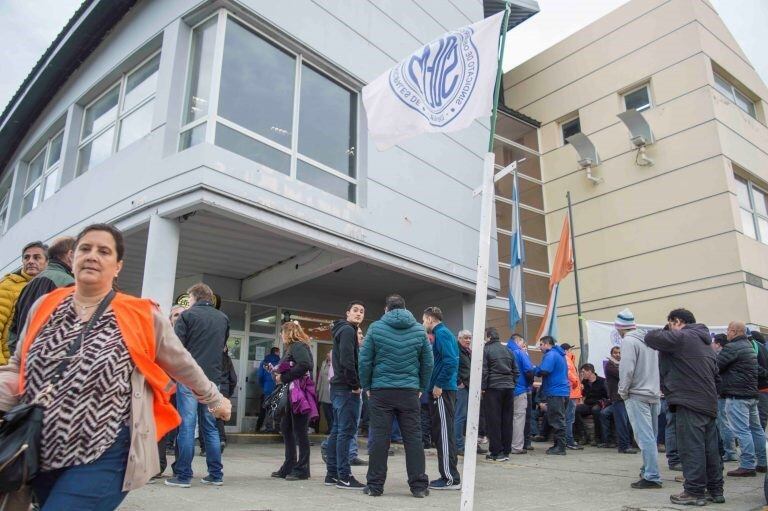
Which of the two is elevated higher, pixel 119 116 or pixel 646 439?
pixel 119 116

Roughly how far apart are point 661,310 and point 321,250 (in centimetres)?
1006

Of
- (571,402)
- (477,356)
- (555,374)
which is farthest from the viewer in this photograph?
(571,402)

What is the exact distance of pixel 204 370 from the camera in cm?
555

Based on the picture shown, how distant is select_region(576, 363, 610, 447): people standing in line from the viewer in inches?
438

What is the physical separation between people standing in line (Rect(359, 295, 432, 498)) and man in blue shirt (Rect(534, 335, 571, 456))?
4673 mm

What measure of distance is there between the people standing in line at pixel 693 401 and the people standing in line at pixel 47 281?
5.21 metres

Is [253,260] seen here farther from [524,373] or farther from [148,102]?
[524,373]

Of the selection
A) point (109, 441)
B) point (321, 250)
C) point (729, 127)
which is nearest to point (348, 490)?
point (109, 441)

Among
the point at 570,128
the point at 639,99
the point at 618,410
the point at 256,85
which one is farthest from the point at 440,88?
the point at 570,128

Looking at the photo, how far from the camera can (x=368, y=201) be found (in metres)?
11.2

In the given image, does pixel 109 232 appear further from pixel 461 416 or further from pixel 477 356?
pixel 461 416

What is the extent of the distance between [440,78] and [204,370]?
11.7 feet

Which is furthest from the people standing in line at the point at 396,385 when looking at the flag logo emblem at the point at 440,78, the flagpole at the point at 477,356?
the flag logo emblem at the point at 440,78

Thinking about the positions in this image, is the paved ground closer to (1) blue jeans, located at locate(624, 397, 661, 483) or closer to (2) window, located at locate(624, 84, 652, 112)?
(1) blue jeans, located at locate(624, 397, 661, 483)
